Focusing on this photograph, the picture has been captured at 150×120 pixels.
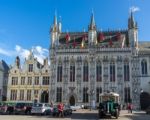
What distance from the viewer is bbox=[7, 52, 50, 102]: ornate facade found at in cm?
6844

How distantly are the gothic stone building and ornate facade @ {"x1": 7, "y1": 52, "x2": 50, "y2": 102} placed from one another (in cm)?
458

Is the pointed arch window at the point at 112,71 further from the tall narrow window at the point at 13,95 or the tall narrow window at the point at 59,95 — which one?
the tall narrow window at the point at 13,95

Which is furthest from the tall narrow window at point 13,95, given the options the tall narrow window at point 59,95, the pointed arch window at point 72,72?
the pointed arch window at point 72,72

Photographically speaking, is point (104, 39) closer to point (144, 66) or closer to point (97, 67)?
point (97, 67)

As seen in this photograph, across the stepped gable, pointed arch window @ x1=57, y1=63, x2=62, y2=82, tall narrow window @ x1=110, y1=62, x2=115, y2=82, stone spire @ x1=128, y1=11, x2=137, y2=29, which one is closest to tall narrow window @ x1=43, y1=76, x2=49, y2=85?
pointed arch window @ x1=57, y1=63, x2=62, y2=82

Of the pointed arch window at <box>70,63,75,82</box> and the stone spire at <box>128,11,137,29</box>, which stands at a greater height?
the stone spire at <box>128,11,137,29</box>

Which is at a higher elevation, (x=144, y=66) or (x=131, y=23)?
(x=131, y=23)

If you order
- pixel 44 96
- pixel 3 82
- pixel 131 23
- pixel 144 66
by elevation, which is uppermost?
pixel 131 23

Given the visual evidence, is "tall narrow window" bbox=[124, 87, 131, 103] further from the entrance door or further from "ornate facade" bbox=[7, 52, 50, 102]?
the entrance door

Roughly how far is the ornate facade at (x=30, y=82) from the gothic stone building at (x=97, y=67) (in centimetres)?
458

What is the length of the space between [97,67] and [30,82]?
17494 millimetres

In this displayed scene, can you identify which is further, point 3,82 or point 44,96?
point 3,82

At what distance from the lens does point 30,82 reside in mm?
69188

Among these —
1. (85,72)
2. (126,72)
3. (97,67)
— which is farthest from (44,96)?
(126,72)
